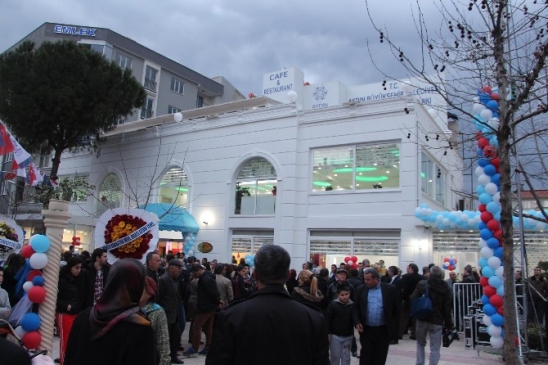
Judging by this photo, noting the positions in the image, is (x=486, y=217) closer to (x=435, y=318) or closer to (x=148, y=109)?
(x=435, y=318)

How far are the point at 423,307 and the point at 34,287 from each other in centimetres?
588

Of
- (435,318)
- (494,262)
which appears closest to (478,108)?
(494,262)

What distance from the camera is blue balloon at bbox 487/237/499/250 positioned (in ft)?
34.0

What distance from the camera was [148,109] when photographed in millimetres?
37406

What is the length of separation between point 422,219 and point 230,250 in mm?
8493

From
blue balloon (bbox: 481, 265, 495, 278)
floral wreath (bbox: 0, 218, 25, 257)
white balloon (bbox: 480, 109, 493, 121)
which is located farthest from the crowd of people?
white balloon (bbox: 480, 109, 493, 121)

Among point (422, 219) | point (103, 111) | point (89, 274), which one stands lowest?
point (89, 274)

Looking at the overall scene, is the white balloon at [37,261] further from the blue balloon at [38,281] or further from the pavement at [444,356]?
the pavement at [444,356]

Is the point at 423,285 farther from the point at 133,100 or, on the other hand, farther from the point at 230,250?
the point at 133,100

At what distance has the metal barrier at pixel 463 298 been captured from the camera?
13141 mm

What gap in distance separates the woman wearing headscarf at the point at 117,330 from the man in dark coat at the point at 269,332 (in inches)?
16.0

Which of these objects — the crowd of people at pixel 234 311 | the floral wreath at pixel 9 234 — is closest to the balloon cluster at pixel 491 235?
the crowd of people at pixel 234 311

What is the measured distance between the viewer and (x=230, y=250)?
20.6 m

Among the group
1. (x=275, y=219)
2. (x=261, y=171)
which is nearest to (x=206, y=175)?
(x=261, y=171)
